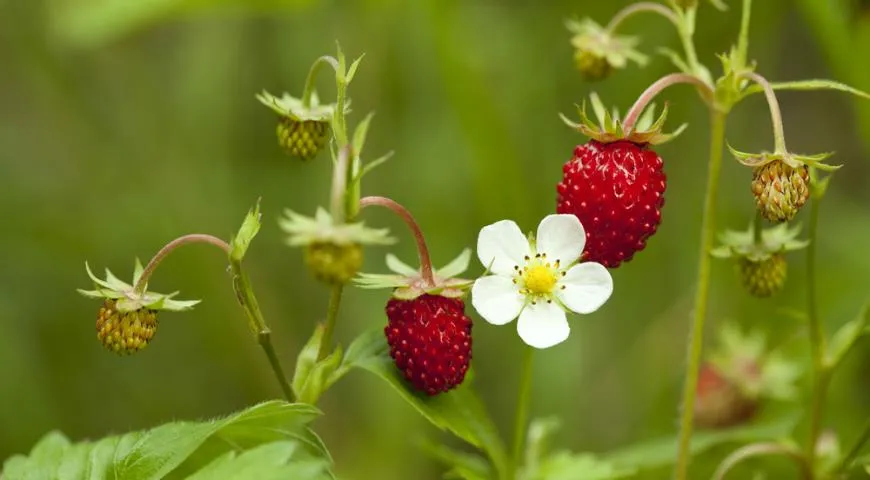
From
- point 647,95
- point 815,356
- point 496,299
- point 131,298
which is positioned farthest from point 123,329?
point 815,356

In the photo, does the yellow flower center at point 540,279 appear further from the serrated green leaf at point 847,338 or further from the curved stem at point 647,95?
the serrated green leaf at point 847,338

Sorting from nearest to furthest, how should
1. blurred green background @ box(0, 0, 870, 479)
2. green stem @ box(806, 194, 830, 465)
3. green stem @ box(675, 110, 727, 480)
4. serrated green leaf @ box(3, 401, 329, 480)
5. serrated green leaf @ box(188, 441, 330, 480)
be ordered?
serrated green leaf @ box(188, 441, 330, 480), serrated green leaf @ box(3, 401, 329, 480), green stem @ box(675, 110, 727, 480), green stem @ box(806, 194, 830, 465), blurred green background @ box(0, 0, 870, 479)

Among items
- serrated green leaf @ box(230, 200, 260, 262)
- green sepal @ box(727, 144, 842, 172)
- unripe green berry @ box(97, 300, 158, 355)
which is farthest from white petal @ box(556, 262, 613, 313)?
unripe green berry @ box(97, 300, 158, 355)

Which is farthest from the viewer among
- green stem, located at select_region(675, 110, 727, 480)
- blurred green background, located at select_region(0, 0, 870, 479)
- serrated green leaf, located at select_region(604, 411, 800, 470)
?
blurred green background, located at select_region(0, 0, 870, 479)

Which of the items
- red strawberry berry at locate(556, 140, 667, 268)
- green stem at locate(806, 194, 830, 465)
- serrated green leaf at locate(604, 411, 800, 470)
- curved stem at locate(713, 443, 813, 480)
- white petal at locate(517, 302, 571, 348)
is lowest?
serrated green leaf at locate(604, 411, 800, 470)

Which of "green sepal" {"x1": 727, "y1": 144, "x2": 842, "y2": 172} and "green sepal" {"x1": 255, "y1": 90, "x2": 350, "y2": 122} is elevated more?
"green sepal" {"x1": 255, "y1": 90, "x2": 350, "y2": 122}

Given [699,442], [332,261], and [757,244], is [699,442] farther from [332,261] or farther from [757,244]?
[332,261]

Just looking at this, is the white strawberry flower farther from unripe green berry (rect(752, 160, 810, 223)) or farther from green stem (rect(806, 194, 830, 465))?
green stem (rect(806, 194, 830, 465))

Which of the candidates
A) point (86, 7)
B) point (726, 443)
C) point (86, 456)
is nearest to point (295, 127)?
point (86, 456)

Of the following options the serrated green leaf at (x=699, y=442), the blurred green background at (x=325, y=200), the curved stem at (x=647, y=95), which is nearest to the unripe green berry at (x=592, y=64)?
the curved stem at (x=647, y=95)
